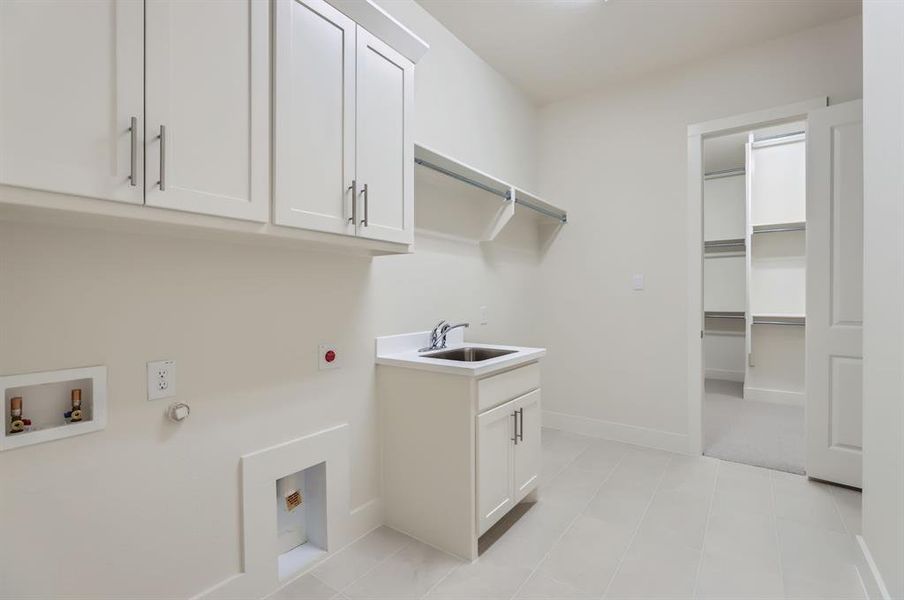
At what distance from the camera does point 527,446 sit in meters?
2.23

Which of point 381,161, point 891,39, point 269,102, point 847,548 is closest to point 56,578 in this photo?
point 269,102

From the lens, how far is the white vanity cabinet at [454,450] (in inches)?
72.3

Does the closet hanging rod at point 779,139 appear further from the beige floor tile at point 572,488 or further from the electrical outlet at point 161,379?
the electrical outlet at point 161,379

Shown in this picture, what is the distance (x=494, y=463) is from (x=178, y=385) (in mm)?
1340

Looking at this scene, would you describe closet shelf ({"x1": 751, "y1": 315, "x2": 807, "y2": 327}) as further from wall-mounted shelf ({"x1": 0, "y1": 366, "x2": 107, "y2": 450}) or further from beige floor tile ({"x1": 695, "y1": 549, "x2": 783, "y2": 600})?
wall-mounted shelf ({"x1": 0, "y1": 366, "x2": 107, "y2": 450})

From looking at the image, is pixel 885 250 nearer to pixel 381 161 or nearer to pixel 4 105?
pixel 381 161

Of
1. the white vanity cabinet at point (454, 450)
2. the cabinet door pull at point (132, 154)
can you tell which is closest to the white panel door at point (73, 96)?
the cabinet door pull at point (132, 154)

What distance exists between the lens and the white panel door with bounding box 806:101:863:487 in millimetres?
2471

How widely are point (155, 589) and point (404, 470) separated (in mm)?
1020

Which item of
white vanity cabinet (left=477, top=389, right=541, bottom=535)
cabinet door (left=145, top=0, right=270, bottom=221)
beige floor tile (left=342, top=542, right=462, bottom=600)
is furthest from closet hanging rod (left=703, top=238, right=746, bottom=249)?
cabinet door (left=145, top=0, right=270, bottom=221)

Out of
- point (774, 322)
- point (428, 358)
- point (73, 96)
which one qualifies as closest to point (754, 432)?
point (774, 322)

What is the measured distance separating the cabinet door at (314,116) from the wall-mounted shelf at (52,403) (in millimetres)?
718

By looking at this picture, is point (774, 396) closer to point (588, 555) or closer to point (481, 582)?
point (588, 555)

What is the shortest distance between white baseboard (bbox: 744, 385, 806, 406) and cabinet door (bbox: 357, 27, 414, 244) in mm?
4561
